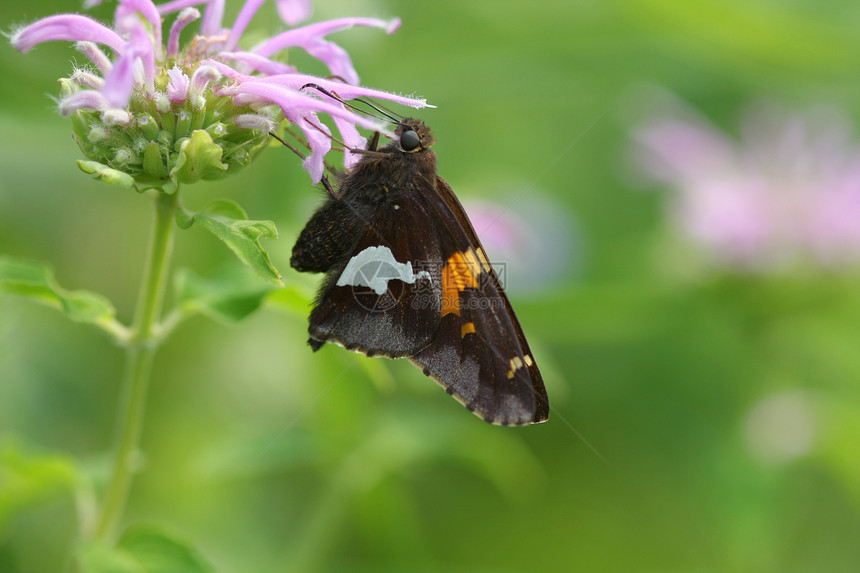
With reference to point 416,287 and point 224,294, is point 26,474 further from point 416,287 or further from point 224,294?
point 416,287

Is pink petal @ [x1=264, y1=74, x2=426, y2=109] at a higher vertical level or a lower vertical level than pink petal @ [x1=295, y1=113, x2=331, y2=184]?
higher

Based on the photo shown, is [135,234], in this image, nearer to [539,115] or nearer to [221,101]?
[221,101]

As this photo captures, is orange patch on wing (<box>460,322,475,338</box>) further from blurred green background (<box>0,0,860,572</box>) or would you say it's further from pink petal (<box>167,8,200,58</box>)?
pink petal (<box>167,8,200,58</box>)

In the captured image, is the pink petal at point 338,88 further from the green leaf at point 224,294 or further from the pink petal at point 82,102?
the green leaf at point 224,294

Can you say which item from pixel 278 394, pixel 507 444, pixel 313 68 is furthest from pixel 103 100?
pixel 507 444

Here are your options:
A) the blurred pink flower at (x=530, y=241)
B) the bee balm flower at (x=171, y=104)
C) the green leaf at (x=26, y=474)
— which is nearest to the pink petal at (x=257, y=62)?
the bee balm flower at (x=171, y=104)

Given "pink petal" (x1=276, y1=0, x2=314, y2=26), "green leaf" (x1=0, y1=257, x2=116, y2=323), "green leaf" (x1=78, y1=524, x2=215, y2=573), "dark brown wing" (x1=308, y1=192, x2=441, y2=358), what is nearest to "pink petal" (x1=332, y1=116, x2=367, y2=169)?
"dark brown wing" (x1=308, y1=192, x2=441, y2=358)
